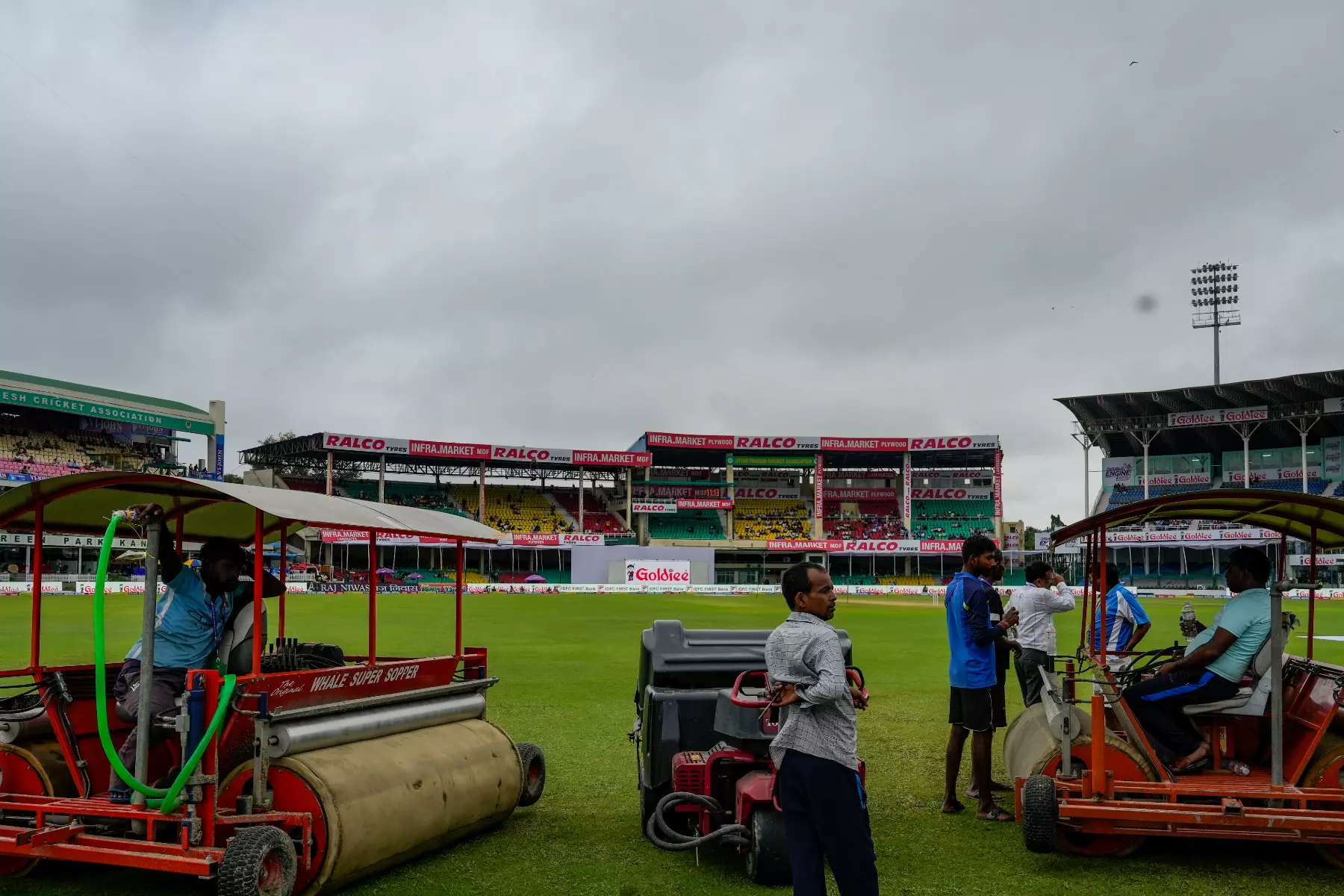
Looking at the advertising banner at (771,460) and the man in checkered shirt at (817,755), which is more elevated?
the advertising banner at (771,460)

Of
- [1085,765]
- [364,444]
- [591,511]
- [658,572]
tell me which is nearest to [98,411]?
[364,444]

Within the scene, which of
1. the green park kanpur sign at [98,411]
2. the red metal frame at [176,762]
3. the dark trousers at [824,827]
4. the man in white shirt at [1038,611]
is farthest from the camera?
the green park kanpur sign at [98,411]

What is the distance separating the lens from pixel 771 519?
74.6m

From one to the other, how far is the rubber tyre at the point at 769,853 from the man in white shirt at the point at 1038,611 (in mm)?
4371

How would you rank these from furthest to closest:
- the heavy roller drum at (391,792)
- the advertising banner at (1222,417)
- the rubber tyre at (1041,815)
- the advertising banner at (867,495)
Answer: the advertising banner at (867,495) < the advertising banner at (1222,417) < the rubber tyre at (1041,815) < the heavy roller drum at (391,792)

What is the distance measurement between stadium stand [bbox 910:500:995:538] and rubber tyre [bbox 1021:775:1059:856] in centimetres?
6808

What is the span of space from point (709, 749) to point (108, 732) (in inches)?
135

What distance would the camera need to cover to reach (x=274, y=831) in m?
5.33

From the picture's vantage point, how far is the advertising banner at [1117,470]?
7469cm

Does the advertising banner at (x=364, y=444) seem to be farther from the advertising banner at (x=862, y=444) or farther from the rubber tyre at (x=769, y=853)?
the rubber tyre at (x=769, y=853)

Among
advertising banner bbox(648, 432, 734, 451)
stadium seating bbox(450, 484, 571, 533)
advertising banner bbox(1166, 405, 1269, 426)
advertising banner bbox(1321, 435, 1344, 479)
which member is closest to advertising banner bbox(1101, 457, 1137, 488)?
advertising banner bbox(1166, 405, 1269, 426)

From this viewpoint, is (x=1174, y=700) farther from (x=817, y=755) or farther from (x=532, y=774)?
(x=532, y=774)

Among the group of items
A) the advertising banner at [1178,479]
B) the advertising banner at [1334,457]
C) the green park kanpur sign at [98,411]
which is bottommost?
the advertising banner at [1178,479]

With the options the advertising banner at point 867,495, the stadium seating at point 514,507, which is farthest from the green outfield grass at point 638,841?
the advertising banner at point 867,495
